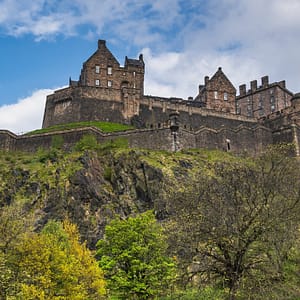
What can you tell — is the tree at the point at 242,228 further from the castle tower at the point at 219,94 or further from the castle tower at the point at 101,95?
the castle tower at the point at 219,94

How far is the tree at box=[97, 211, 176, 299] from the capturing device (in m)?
24.5

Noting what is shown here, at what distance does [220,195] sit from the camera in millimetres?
18453

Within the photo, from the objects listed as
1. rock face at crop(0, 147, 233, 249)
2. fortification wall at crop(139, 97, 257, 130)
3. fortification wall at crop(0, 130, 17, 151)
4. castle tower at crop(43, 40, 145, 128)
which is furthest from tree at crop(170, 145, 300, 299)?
castle tower at crop(43, 40, 145, 128)

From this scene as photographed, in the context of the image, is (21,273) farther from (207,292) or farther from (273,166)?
(273,166)

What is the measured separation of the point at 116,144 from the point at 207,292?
111ft

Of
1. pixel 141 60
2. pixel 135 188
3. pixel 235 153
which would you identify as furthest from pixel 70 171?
pixel 141 60

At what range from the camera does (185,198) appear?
19.3m

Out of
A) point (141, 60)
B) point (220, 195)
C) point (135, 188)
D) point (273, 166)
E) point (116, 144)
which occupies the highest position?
point (141, 60)

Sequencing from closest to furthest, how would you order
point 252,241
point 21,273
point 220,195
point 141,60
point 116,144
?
point 252,241
point 220,195
point 21,273
point 116,144
point 141,60

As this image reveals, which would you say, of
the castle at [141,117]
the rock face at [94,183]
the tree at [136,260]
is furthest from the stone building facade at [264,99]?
the tree at [136,260]

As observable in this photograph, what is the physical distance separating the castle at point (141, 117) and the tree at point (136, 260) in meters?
25.9

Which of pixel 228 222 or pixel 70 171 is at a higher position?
pixel 70 171

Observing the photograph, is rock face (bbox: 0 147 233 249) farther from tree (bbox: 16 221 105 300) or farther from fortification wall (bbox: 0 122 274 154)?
tree (bbox: 16 221 105 300)

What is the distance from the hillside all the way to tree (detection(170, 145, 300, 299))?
39mm
